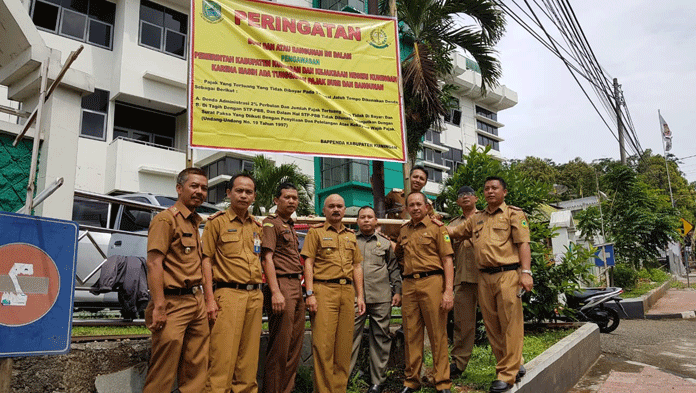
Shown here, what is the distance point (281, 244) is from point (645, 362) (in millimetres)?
5468

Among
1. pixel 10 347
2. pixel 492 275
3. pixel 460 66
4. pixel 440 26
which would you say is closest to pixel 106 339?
pixel 10 347

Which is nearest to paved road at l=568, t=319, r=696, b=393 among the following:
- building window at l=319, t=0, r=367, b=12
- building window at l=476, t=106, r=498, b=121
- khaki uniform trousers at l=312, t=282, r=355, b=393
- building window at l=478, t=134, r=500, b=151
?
khaki uniform trousers at l=312, t=282, r=355, b=393

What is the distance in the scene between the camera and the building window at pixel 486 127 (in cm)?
3422

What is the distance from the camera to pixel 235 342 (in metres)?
3.28

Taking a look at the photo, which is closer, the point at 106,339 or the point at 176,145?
the point at 106,339

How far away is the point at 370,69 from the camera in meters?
5.20

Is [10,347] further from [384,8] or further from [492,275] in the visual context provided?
[384,8]

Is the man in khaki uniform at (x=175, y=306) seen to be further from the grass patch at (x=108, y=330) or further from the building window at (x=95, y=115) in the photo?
the building window at (x=95, y=115)

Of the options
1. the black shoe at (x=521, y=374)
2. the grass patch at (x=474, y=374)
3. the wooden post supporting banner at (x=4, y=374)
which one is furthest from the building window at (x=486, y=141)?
the wooden post supporting banner at (x=4, y=374)

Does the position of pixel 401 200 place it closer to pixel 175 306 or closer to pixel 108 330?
pixel 108 330

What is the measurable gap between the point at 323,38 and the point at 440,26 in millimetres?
4420

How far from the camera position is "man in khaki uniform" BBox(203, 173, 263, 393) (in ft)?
10.7

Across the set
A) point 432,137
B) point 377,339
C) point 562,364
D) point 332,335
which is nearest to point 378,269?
point 377,339

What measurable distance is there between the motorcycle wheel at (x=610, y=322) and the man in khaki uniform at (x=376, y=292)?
624 cm
